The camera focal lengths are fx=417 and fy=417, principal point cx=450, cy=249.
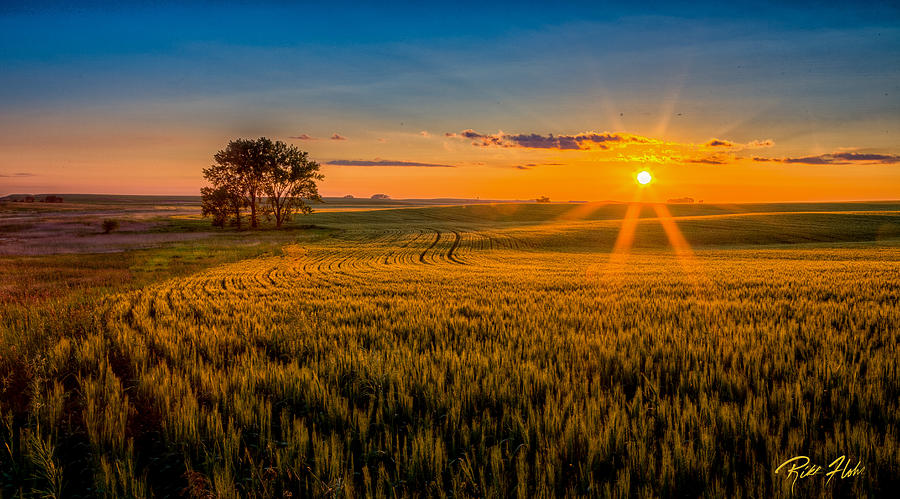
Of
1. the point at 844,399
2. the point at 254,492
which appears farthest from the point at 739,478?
the point at 254,492

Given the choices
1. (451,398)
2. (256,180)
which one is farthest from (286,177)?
(451,398)

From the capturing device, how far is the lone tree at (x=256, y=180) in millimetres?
61500

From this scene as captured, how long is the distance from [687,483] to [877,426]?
2.15 meters

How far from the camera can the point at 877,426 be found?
12.1 ft

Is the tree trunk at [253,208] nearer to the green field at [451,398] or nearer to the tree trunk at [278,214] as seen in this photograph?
the tree trunk at [278,214]

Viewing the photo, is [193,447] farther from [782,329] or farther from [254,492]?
[782,329]

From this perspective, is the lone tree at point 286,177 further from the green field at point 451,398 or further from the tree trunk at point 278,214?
the green field at point 451,398
